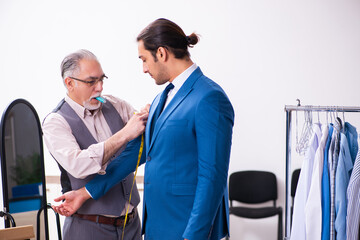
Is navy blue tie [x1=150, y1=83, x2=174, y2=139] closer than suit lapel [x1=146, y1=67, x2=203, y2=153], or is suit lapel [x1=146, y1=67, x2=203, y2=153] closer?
suit lapel [x1=146, y1=67, x2=203, y2=153]

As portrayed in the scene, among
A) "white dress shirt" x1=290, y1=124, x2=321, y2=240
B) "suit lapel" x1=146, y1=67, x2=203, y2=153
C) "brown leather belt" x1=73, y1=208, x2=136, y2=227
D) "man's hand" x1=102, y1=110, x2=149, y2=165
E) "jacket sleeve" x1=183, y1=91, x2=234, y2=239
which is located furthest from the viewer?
"white dress shirt" x1=290, y1=124, x2=321, y2=240

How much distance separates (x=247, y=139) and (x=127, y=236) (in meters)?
2.09

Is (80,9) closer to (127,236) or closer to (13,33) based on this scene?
(13,33)

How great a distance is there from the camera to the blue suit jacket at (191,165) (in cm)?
143

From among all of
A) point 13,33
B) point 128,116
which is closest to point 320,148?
point 128,116

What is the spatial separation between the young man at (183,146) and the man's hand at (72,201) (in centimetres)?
33

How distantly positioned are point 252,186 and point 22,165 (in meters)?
2.30

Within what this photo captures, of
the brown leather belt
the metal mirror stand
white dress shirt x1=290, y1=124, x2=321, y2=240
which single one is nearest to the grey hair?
the metal mirror stand

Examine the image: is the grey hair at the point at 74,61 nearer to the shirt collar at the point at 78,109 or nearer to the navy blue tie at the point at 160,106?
the shirt collar at the point at 78,109

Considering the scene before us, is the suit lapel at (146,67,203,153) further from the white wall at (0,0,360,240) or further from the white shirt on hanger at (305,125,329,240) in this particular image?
the white wall at (0,0,360,240)

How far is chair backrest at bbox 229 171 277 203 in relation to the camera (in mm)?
3686

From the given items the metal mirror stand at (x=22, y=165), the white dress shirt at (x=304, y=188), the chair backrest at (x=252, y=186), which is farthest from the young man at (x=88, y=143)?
the chair backrest at (x=252, y=186)

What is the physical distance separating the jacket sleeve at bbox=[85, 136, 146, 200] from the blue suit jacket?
27 cm

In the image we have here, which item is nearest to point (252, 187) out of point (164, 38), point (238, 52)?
point (238, 52)
